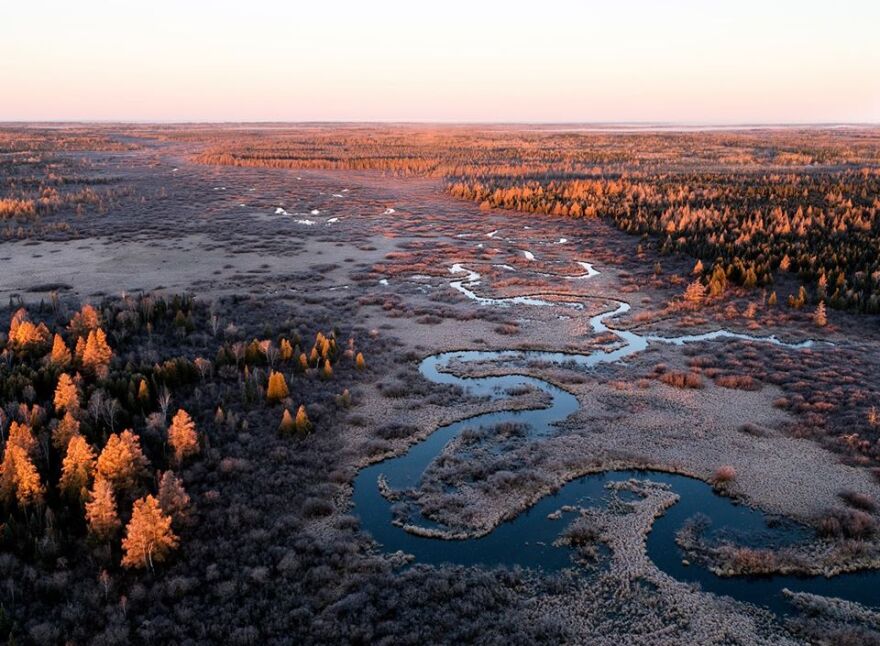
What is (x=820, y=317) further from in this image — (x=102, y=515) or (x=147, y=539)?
(x=102, y=515)

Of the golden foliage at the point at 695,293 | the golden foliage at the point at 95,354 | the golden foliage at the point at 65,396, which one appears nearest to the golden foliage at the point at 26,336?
the golden foliage at the point at 95,354

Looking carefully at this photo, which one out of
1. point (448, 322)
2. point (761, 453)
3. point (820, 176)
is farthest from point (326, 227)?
point (820, 176)

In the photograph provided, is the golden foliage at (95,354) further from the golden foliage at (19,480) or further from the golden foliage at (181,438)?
the golden foliage at (19,480)

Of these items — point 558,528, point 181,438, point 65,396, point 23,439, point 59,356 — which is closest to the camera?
point 558,528

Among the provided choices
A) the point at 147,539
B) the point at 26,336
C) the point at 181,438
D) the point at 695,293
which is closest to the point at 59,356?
the point at 26,336

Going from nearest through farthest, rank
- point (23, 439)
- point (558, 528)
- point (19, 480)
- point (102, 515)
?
point (102, 515) → point (19, 480) → point (558, 528) → point (23, 439)

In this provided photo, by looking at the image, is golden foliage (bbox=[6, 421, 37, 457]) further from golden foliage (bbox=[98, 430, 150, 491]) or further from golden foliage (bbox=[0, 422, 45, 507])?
A: golden foliage (bbox=[98, 430, 150, 491])

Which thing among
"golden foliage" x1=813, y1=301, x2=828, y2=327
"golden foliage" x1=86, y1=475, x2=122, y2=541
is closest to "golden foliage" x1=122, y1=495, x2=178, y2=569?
"golden foliage" x1=86, y1=475, x2=122, y2=541

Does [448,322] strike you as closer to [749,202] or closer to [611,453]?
[611,453]

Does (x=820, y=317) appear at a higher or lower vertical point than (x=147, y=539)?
higher
